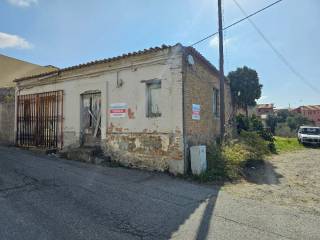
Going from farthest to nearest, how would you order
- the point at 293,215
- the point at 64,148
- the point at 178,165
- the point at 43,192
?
the point at 64,148, the point at 178,165, the point at 43,192, the point at 293,215

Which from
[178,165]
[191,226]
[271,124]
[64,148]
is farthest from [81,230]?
[271,124]

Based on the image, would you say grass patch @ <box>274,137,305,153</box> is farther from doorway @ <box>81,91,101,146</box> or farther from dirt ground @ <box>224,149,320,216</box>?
doorway @ <box>81,91,101,146</box>

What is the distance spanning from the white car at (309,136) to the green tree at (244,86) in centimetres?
463

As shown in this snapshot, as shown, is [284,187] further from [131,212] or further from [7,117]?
[7,117]

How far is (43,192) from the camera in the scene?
5.68 m

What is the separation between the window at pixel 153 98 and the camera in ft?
28.3

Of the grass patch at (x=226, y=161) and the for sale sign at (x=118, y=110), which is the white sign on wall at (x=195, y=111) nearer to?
the grass patch at (x=226, y=161)

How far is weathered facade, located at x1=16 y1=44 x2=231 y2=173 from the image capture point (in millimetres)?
8117

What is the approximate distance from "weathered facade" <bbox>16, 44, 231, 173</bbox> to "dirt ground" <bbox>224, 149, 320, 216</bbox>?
201cm

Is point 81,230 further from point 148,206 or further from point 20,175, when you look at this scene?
point 20,175

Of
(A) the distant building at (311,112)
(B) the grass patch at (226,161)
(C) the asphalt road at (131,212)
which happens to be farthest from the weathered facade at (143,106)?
(A) the distant building at (311,112)

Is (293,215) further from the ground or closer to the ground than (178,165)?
closer to the ground

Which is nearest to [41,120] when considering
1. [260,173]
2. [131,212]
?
[131,212]

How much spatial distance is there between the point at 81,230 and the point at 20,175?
4.16 m
